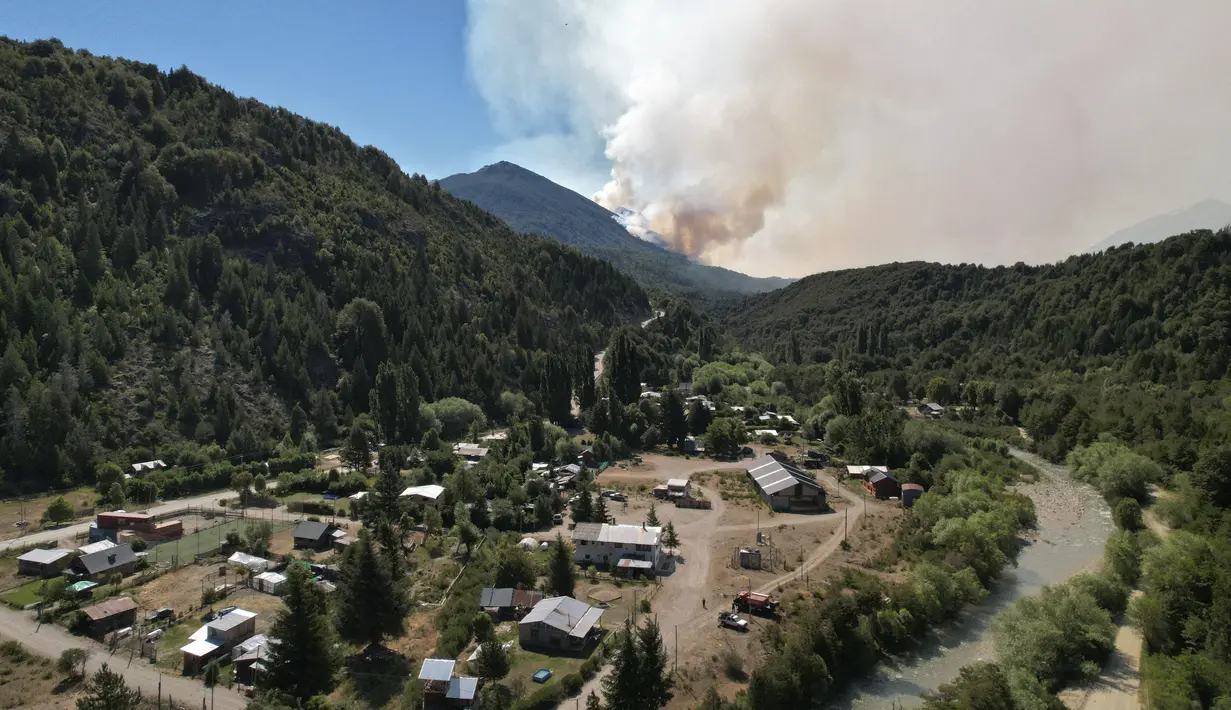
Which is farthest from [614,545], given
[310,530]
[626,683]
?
[310,530]

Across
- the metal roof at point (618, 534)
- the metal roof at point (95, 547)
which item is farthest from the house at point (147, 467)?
the metal roof at point (618, 534)

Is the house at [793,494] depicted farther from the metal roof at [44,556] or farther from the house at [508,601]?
the metal roof at [44,556]

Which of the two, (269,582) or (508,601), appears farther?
(269,582)

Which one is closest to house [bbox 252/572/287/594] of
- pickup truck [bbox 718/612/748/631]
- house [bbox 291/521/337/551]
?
house [bbox 291/521/337/551]

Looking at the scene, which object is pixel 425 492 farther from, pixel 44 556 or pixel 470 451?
pixel 44 556

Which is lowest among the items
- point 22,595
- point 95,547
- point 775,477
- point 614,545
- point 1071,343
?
point 22,595

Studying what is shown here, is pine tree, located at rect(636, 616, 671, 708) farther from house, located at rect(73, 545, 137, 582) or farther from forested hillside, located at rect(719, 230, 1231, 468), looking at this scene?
forested hillside, located at rect(719, 230, 1231, 468)

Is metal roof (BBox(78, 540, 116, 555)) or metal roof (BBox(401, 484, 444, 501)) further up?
metal roof (BBox(401, 484, 444, 501))

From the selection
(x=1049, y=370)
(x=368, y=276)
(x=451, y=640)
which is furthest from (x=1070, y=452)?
(x=368, y=276)
